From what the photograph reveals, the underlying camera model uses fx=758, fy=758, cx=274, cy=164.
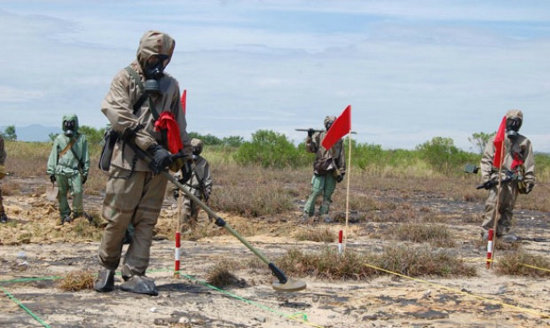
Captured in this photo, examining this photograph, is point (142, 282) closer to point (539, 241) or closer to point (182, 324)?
point (182, 324)

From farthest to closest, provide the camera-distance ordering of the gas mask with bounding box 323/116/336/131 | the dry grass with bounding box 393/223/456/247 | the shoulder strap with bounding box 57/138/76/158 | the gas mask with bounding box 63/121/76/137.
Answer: the gas mask with bounding box 323/116/336/131, the shoulder strap with bounding box 57/138/76/158, the gas mask with bounding box 63/121/76/137, the dry grass with bounding box 393/223/456/247

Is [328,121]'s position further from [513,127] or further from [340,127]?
[340,127]

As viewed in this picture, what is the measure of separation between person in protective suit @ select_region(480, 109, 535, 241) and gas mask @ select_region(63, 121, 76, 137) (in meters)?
7.32

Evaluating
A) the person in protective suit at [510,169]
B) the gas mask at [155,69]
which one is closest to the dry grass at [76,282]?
the gas mask at [155,69]

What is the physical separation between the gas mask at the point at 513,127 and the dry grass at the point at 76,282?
8.10 metres

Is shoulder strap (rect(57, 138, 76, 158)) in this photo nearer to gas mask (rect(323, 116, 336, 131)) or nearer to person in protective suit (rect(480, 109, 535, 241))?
gas mask (rect(323, 116, 336, 131))

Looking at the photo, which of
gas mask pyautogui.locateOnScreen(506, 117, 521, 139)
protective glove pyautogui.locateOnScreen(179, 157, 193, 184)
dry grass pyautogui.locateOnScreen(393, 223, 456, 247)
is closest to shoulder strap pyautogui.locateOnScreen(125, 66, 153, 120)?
protective glove pyautogui.locateOnScreen(179, 157, 193, 184)

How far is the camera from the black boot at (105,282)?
751 cm

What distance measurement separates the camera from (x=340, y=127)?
11047mm

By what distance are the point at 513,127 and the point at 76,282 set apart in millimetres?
8363

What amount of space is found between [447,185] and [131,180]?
22.1m

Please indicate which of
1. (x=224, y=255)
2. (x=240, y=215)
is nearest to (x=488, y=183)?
(x=224, y=255)

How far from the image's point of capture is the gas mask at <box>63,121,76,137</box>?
13.7 m

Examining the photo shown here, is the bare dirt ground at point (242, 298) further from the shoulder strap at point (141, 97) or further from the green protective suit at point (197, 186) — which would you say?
the green protective suit at point (197, 186)
